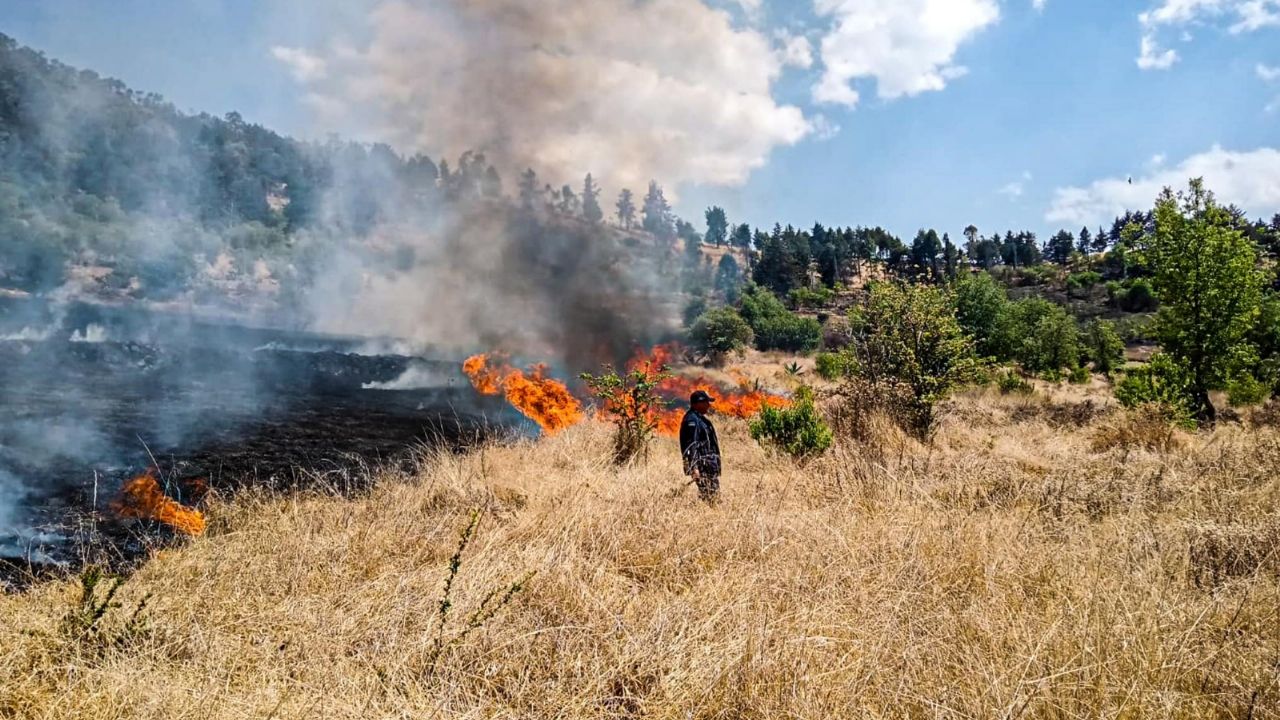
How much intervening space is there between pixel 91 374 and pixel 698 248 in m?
106

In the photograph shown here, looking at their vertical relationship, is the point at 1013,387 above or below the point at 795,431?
above

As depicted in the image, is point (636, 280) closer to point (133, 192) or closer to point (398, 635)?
point (398, 635)

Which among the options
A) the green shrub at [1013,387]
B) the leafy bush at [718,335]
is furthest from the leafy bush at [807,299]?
the green shrub at [1013,387]

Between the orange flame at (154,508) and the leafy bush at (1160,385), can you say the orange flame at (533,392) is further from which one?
the leafy bush at (1160,385)

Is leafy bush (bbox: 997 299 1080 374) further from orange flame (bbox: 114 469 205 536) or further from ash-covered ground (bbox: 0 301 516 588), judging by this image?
orange flame (bbox: 114 469 205 536)

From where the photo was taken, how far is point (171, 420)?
48.7 feet

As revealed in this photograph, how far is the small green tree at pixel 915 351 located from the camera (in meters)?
11.0

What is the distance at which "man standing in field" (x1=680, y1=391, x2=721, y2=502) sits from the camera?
233 inches

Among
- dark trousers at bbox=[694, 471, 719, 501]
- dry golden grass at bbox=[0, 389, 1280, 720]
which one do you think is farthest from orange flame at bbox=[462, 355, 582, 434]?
dry golden grass at bbox=[0, 389, 1280, 720]

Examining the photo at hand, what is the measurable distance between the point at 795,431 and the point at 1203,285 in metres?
12.1

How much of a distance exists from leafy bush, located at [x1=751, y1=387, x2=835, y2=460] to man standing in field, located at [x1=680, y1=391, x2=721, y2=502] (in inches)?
96.4

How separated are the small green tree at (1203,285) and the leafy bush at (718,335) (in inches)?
1125

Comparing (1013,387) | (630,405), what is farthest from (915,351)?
(1013,387)

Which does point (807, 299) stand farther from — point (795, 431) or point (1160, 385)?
point (795, 431)
